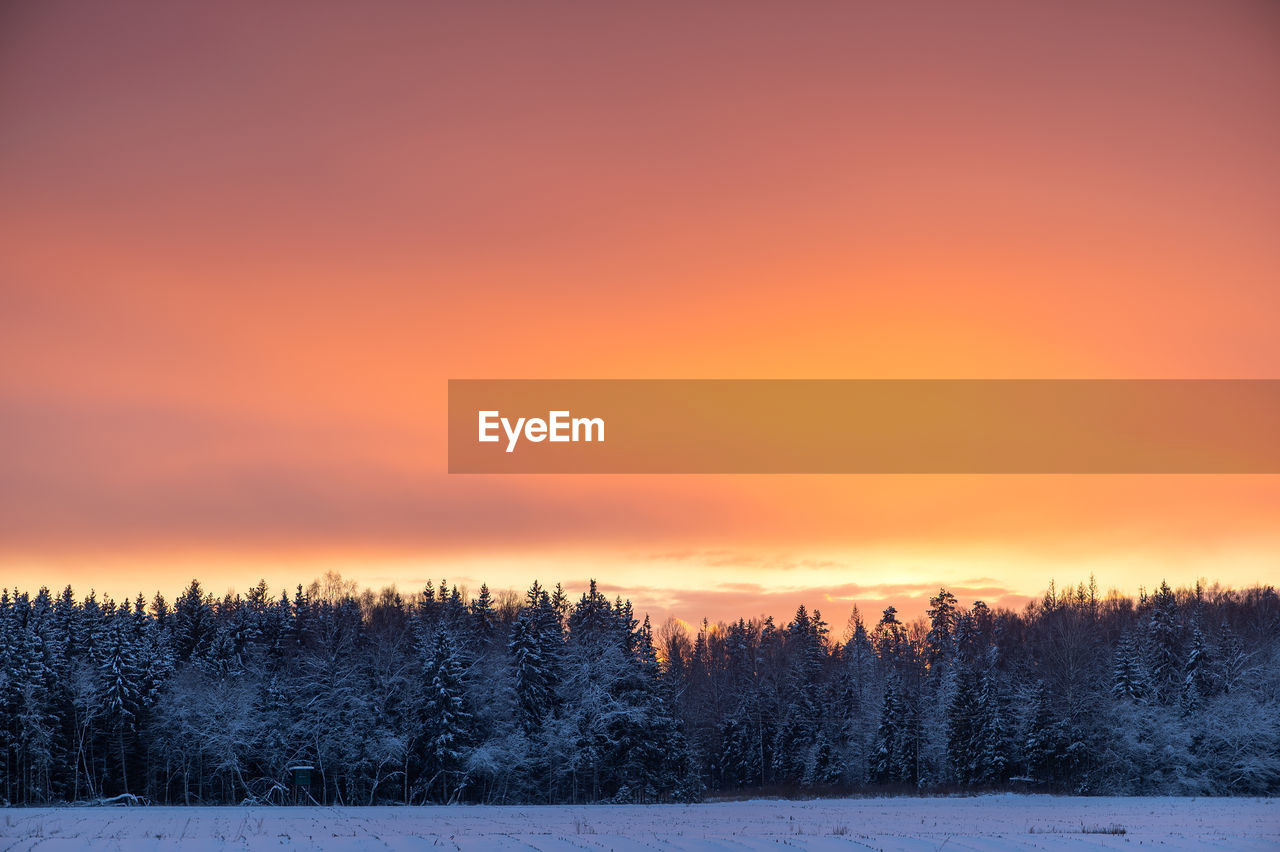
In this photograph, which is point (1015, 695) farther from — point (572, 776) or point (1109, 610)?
point (1109, 610)

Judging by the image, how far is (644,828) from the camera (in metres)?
41.9

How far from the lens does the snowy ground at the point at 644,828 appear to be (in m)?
34.9

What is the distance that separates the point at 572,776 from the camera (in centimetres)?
8406

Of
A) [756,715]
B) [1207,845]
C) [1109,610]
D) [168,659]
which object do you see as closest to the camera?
[1207,845]

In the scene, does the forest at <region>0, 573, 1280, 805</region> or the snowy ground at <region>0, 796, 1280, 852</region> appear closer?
the snowy ground at <region>0, 796, 1280, 852</region>

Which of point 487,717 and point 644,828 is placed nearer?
point 644,828

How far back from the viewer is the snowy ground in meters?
34.9

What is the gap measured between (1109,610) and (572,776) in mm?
119849

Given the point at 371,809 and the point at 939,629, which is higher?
the point at 939,629

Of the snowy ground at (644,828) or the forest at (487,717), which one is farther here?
the forest at (487,717)

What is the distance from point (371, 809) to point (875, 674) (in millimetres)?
86783

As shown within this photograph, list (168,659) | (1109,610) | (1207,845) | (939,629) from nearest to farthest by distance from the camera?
(1207,845) < (168,659) < (939,629) < (1109,610)

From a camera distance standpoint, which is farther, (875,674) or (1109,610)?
(1109,610)

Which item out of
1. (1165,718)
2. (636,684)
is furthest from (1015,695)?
(636,684)
